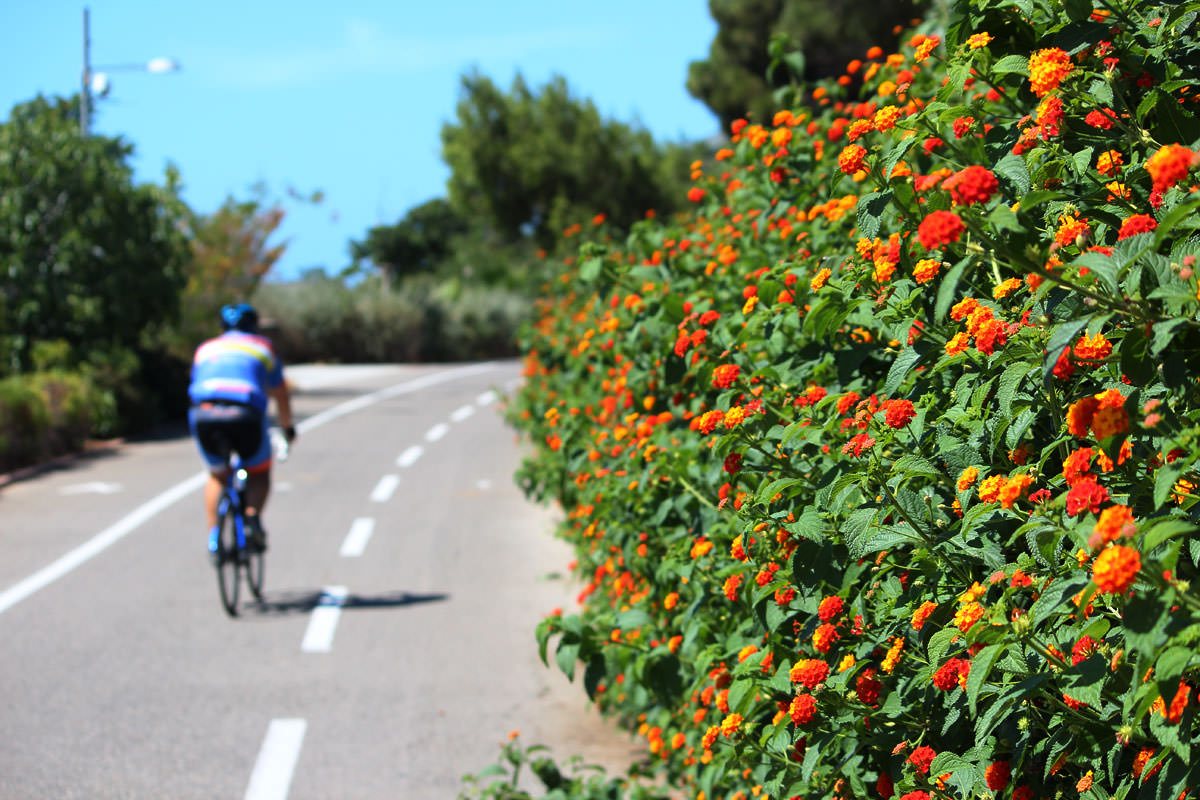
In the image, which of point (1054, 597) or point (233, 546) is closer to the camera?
point (1054, 597)

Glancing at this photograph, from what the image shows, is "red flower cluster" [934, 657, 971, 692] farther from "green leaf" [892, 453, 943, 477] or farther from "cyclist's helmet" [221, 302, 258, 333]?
"cyclist's helmet" [221, 302, 258, 333]

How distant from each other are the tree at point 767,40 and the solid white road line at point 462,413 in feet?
24.7

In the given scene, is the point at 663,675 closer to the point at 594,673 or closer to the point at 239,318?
the point at 594,673

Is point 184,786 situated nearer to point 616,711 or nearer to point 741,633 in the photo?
point 616,711

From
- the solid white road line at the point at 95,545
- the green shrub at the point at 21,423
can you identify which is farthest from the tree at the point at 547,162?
the solid white road line at the point at 95,545

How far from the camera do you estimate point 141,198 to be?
18.3 m

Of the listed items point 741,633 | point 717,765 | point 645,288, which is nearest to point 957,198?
point 741,633

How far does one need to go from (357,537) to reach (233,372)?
105 inches

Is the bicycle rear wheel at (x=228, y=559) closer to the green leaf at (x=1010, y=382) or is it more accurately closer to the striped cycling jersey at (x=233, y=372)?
the striped cycling jersey at (x=233, y=372)

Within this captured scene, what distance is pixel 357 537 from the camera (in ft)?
30.8

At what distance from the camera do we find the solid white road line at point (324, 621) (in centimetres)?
636

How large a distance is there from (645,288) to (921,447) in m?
2.30

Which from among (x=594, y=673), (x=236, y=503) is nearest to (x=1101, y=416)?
(x=594, y=673)

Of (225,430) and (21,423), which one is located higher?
(225,430)
